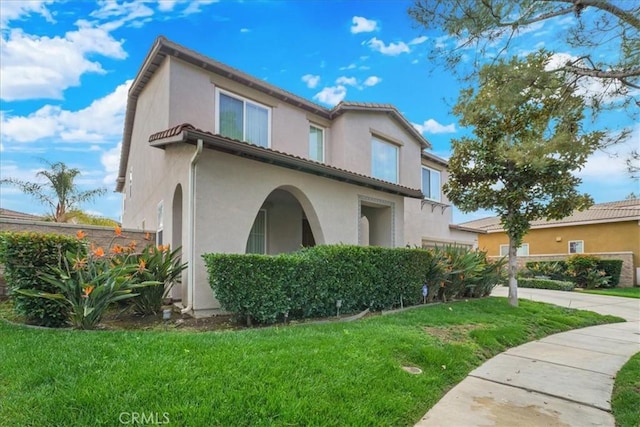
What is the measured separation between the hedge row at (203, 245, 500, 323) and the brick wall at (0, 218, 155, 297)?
347 centimetres

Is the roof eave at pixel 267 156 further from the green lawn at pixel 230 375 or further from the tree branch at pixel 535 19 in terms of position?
the tree branch at pixel 535 19

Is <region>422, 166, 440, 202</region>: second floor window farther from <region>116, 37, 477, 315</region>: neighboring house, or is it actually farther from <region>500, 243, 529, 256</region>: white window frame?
<region>500, 243, 529, 256</region>: white window frame

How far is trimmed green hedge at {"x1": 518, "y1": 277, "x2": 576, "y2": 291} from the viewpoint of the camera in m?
20.1

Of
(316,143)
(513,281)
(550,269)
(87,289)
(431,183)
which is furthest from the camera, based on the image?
(550,269)

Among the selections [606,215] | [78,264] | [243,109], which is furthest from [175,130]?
[606,215]

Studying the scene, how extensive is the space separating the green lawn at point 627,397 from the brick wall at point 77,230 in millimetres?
9319

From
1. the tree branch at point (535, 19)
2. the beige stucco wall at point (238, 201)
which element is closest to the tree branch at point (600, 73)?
the tree branch at point (535, 19)

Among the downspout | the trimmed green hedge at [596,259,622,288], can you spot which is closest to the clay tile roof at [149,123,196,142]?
the downspout

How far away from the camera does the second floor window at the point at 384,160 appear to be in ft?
54.7

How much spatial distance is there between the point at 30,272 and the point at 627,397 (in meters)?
9.13

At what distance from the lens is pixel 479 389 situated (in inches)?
199

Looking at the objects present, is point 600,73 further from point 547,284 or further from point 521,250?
point 521,250

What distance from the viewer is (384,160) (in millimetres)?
17203

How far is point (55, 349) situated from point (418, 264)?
8666mm
